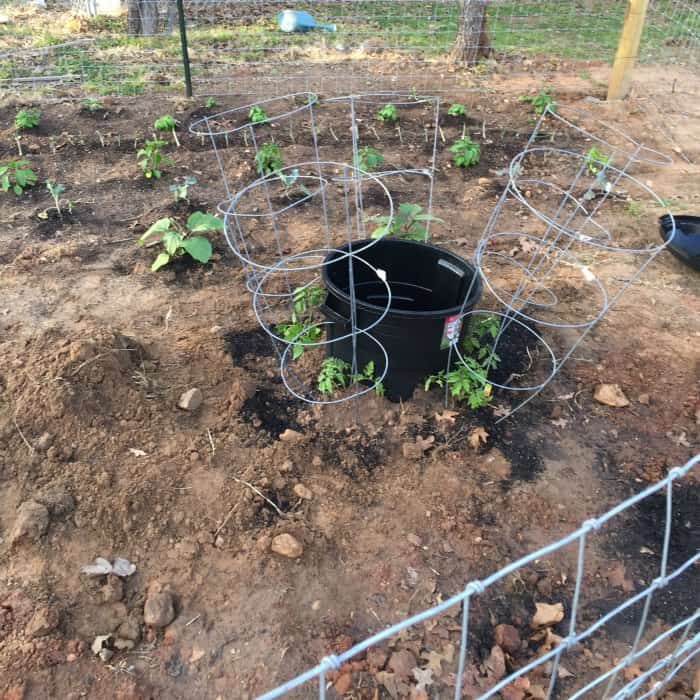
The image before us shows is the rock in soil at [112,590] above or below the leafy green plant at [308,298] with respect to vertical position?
below

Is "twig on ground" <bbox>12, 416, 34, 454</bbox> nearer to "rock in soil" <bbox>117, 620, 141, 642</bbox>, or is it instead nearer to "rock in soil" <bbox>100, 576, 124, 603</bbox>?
"rock in soil" <bbox>100, 576, 124, 603</bbox>

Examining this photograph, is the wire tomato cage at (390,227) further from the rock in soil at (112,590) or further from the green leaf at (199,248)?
the rock in soil at (112,590)

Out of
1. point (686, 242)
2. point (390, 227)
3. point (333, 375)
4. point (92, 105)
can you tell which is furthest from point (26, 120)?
point (686, 242)

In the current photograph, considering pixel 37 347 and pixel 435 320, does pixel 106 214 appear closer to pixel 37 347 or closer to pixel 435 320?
pixel 37 347

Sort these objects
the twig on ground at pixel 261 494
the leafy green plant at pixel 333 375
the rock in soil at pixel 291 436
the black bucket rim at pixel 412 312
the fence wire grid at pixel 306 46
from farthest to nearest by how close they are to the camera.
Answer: the fence wire grid at pixel 306 46, the leafy green plant at pixel 333 375, the rock in soil at pixel 291 436, the black bucket rim at pixel 412 312, the twig on ground at pixel 261 494

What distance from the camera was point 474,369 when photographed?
10.1 feet

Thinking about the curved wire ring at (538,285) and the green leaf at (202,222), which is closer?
the curved wire ring at (538,285)

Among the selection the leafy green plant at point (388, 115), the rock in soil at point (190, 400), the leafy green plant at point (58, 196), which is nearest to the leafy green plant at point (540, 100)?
the leafy green plant at point (388, 115)

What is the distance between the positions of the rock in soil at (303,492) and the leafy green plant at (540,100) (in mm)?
5065

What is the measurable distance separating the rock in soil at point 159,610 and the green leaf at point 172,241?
7.34 feet

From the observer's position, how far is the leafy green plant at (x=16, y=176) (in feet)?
15.4

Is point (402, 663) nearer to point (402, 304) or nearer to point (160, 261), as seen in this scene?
point (402, 304)

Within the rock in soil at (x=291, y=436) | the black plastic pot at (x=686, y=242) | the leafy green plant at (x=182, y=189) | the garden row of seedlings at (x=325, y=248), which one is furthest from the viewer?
the leafy green plant at (x=182, y=189)

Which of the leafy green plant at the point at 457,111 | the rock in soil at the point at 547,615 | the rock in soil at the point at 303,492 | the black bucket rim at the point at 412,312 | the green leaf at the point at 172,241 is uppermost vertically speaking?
the black bucket rim at the point at 412,312
